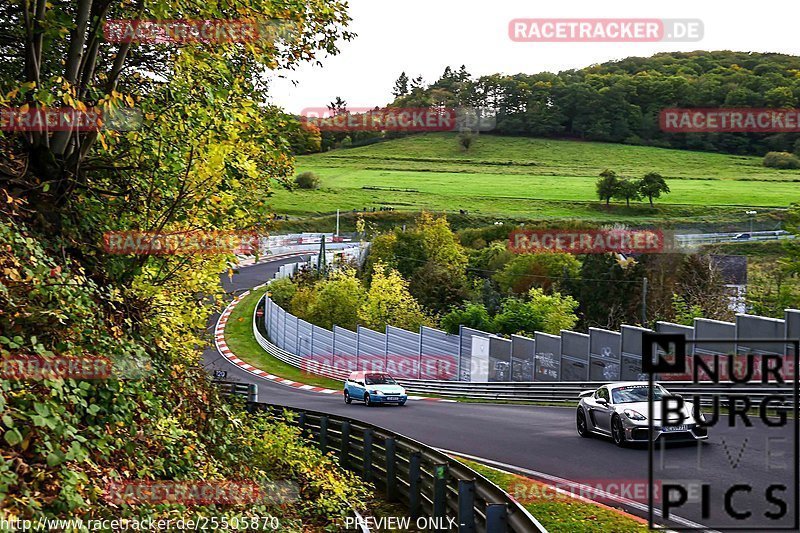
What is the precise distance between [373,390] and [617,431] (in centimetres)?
1687

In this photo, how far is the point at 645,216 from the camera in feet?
336

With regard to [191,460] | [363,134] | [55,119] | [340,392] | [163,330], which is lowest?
[340,392]

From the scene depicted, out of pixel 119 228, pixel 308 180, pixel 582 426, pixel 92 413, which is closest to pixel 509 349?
pixel 582 426

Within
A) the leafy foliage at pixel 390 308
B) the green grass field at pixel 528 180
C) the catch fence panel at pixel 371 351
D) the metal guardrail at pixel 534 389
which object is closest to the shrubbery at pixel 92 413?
the metal guardrail at pixel 534 389

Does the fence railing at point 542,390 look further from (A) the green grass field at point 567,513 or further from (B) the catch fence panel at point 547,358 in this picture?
(A) the green grass field at point 567,513

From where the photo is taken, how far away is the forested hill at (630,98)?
13575cm

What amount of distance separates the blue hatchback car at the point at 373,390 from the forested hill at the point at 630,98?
111 metres

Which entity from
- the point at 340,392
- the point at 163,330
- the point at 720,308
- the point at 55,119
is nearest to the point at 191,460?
the point at 163,330

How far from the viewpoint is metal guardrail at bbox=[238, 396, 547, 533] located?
920 cm

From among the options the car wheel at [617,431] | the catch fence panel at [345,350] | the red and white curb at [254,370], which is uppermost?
the car wheel at [617,431]

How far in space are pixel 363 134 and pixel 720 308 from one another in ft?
387

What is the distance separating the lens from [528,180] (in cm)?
12144

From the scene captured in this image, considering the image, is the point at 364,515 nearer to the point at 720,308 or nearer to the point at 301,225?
the point at 720,308

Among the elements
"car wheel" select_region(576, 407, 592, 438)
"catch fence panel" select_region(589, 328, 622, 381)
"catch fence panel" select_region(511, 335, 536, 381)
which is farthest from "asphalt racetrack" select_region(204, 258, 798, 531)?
"catch fence panel" select_region(511, 335, 536, 381)
